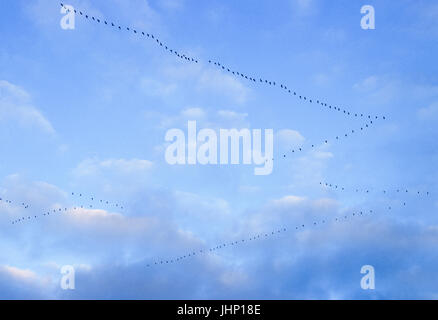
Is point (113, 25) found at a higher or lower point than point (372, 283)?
higher
